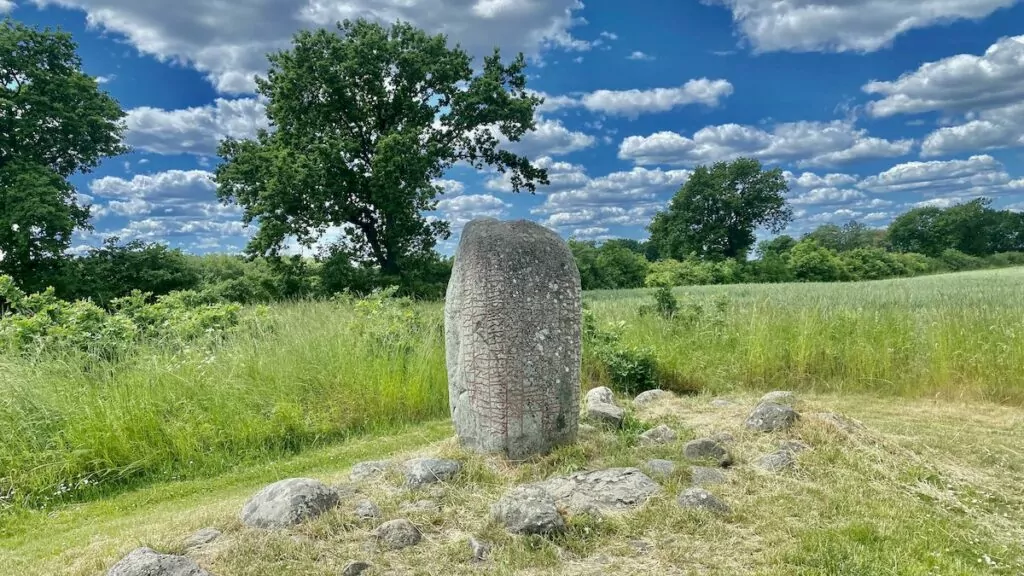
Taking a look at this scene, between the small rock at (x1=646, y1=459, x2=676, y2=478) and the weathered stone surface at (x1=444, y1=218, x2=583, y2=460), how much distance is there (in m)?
0.85

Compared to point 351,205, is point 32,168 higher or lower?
higher

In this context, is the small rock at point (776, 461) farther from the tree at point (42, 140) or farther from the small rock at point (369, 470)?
the tree at point (42, 140)

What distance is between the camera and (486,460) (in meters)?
5.64

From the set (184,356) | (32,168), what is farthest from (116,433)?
(32,168)

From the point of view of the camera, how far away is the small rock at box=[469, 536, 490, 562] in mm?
4000

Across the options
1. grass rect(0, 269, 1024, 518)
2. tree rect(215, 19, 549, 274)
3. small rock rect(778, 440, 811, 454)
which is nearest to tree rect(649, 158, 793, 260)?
tree rect(215, 19, 549, 274)

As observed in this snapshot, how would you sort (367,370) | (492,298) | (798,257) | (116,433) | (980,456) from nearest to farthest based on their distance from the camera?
(492,298) → (980,456) → (116,433) → (367,370) → (798,257)

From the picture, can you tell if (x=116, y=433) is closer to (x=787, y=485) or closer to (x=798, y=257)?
(x=787, y=485)

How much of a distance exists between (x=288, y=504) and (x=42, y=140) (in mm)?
24034

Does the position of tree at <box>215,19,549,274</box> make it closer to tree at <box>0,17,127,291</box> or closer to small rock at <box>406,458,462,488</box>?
tree at <box>0,17,127,291</box>

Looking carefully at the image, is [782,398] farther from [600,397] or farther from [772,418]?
[600,397]

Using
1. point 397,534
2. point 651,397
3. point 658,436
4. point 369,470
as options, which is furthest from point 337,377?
point 397,534

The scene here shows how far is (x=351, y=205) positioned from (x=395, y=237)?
189 centimetres

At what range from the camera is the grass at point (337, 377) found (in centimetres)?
673
